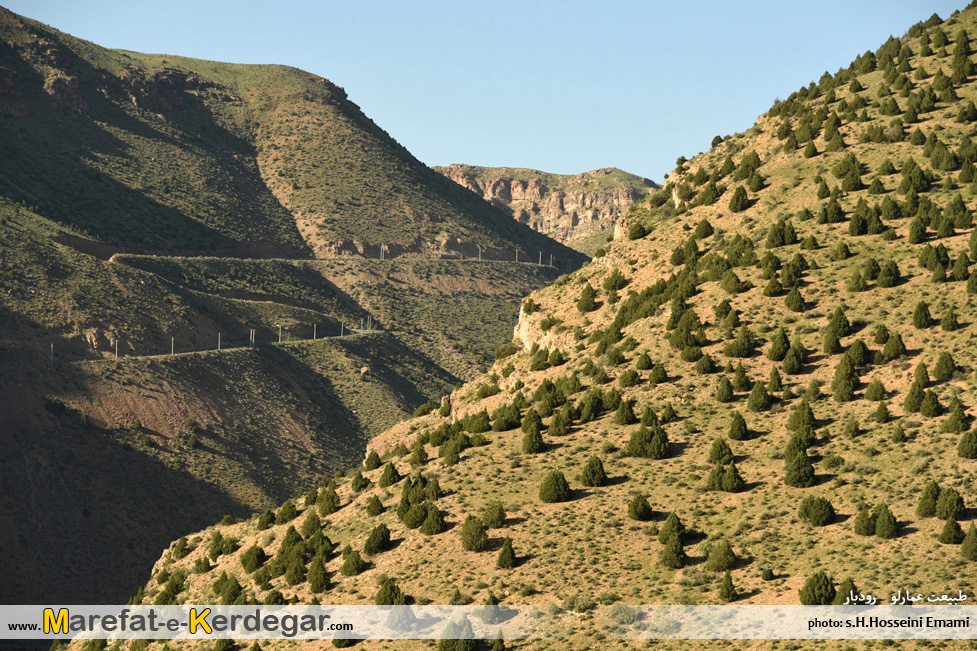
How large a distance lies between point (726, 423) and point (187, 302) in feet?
275

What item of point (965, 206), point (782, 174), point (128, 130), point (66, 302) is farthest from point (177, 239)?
point (965, 206)

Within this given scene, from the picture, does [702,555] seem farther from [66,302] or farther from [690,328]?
[66,302]

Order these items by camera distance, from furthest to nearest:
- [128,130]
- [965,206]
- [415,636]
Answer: [128,130]
[965,206]
[415,636]

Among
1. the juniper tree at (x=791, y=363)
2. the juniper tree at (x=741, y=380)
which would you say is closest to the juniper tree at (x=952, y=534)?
the juniper tree at (x=791, y=363)

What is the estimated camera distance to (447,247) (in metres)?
177

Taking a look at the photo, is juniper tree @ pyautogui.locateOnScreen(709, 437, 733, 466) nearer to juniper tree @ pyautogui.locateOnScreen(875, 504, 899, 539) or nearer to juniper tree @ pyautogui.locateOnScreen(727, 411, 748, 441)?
juniper tree @ pyautogui.locateOnScreen(727, 411, 748, 441)

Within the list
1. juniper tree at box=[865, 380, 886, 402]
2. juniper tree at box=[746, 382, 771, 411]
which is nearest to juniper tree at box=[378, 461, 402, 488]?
juniper tree at box=[746, 382, 771, 411]

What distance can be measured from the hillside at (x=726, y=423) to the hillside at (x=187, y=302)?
85.5ft

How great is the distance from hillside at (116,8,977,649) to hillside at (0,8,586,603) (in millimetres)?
26072

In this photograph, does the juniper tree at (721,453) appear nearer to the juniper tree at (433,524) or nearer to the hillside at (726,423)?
the hillside at (726,423)

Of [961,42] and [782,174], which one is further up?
[961,42]

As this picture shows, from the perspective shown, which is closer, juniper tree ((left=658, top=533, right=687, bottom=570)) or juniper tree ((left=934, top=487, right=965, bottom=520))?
juniper tree ((left=934, top=487, right=965, bottom=520))

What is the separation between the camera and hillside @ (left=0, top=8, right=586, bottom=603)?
8538 centimetres

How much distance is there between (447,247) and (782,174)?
112m
